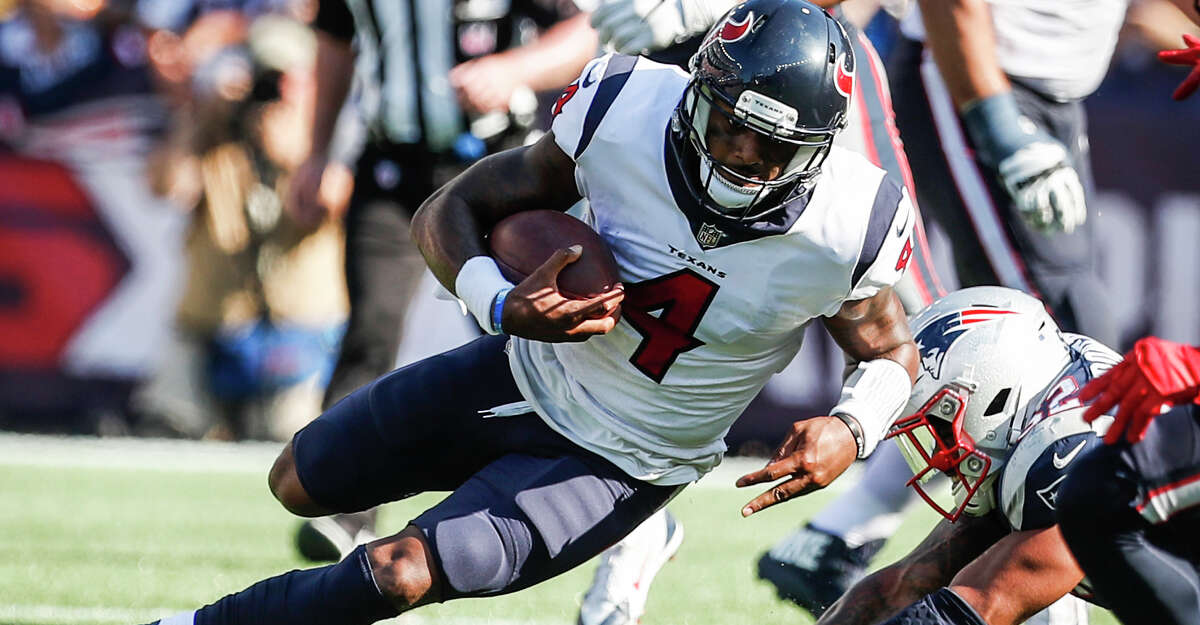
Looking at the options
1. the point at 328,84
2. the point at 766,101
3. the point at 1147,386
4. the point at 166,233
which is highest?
the point at 766,101

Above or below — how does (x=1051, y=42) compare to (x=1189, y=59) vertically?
below

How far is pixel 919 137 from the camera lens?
468 centimetres

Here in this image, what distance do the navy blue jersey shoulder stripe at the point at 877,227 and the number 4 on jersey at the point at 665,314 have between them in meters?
0.28

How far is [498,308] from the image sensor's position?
2.87m

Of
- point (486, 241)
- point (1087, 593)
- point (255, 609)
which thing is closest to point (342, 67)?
point (486, 241)

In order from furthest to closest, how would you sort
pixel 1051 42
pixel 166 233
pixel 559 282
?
pixel 166 233
pixel 1051 42
pixel 559 282

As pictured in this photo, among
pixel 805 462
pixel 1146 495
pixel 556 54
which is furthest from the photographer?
pixel 556 54

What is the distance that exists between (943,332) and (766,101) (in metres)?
0.77

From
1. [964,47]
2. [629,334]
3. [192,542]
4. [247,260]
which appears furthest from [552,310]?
[247,260]

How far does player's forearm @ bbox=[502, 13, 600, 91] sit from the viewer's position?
190 inches

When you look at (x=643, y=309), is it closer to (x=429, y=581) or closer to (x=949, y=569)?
(x=429, y=581)

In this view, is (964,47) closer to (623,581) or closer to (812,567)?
(812,567)

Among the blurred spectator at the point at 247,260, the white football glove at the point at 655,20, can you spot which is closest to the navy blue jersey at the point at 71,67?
the blurred spectator at the point at 247,260

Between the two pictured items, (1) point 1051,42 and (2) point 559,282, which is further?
(1) point 1051,42
